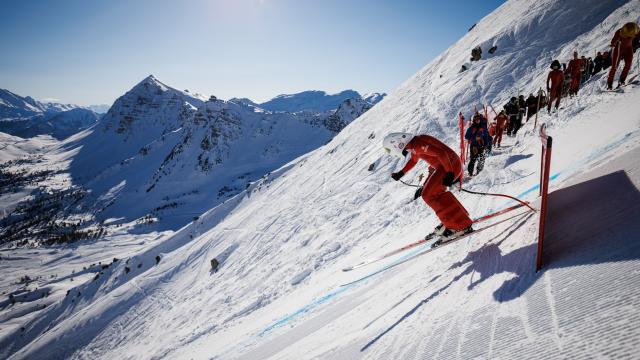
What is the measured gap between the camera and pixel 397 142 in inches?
245

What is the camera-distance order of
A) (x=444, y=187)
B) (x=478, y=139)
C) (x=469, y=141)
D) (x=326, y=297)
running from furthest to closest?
(x=469, y=141) → (x=478, y=139) → (x=326, y=297) → (x=444, y=187)

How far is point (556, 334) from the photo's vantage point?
2.28 meters

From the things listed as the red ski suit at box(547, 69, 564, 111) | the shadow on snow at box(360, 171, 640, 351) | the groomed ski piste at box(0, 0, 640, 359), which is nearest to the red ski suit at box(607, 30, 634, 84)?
the groomed ski piste at box(0, 0, 640, 359)

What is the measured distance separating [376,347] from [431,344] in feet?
2.73

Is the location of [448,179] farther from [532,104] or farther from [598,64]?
[598,64]

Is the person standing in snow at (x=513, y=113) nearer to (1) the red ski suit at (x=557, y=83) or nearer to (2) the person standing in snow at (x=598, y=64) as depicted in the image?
(1) the red ski suit at (x=557, y=83)

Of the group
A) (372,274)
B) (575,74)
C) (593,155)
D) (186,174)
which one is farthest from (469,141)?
(186,174)

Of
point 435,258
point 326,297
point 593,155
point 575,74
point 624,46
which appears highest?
point 624,46

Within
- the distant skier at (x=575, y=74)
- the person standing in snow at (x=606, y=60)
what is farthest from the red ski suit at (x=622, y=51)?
the person standing in snow at (x=606, y=60)

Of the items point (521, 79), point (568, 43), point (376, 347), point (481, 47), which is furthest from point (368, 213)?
point (481, 47)

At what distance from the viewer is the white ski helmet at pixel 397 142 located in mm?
6160

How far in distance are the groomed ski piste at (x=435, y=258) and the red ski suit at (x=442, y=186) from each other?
18.5 inches

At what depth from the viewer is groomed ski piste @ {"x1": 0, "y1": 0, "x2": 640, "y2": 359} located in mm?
2654

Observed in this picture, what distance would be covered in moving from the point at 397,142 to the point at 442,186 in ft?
4.28
